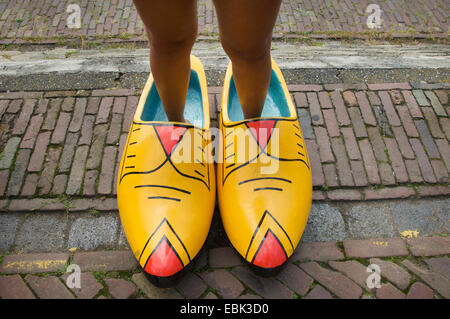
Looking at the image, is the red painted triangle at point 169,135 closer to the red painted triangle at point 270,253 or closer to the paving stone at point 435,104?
the red painted triangle at point 270,253

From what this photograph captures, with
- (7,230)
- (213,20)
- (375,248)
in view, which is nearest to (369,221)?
(375,248)

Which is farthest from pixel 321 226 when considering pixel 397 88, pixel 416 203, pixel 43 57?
pixel 43 57

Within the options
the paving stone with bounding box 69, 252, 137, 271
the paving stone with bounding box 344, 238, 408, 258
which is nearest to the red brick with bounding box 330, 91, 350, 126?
the paving stone with bounding box 344, 238, 408, 258

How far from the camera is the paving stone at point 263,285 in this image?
4.72 ft

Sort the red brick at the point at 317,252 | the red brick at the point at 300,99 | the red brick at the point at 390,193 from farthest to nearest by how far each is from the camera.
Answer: the red brick at the point at 300,99, the red brick at the point at 390,193, the red brick at the point at 317,252

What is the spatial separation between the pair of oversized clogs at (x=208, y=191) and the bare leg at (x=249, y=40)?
0.14 m

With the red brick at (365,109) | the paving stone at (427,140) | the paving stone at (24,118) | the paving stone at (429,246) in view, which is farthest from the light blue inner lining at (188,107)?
the paving stone at (427,140)

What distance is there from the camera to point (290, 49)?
300 cm

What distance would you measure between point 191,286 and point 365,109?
156 cm

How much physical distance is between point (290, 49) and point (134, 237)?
229 centimetres

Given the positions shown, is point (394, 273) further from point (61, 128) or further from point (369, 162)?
point (61, 128)

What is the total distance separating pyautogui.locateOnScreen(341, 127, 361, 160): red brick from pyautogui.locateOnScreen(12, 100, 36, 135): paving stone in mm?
1971

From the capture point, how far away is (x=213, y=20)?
3.45 m

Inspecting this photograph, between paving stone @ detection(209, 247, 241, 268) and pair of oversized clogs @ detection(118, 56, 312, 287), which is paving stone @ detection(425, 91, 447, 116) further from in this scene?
paving stone @ detection(209, 247, 241, 268)
